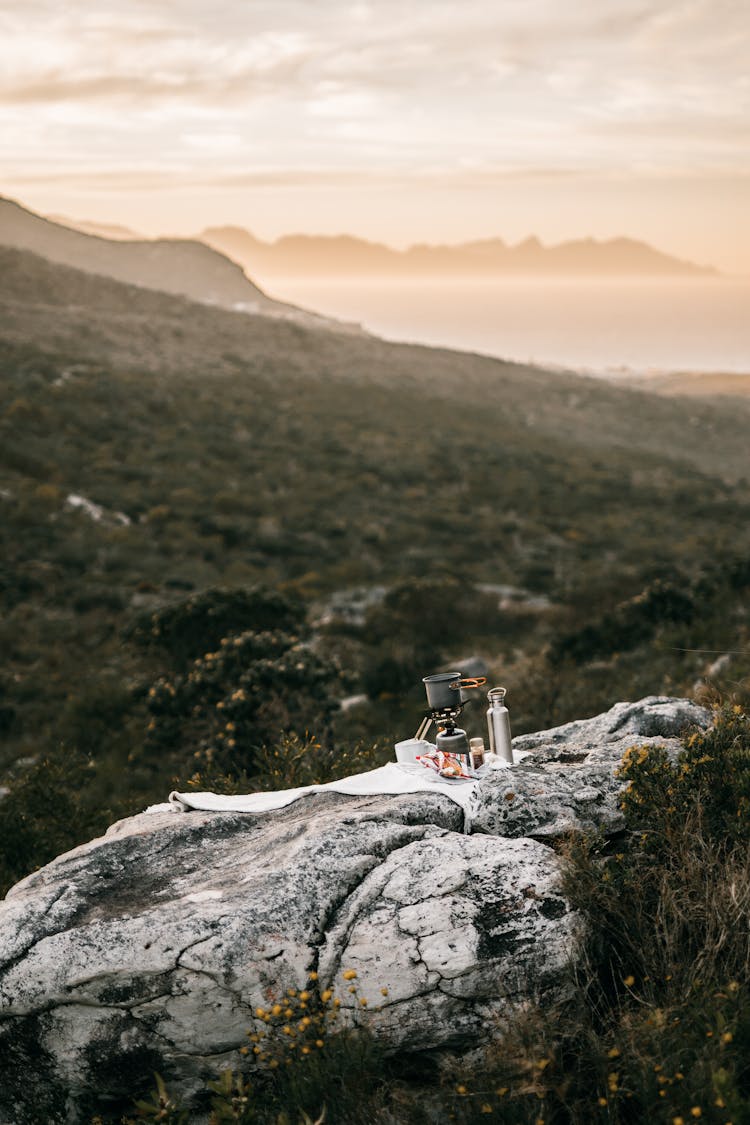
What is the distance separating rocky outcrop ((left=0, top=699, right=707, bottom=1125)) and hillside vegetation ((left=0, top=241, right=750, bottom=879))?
11.6 ft

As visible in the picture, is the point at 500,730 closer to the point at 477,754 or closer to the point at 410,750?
the point at 477,754

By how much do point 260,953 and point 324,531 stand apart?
22.9m

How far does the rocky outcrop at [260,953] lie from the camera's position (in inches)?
169

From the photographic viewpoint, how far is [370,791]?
572 centimetres

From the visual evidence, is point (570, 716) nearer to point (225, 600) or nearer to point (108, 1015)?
point (225, 600)

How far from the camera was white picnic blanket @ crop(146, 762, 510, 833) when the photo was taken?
5.50 m

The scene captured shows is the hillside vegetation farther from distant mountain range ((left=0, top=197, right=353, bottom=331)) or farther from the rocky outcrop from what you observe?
distant mountain range ((left=0, top=197, right=353, bottom=331))

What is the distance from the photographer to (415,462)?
124 ft

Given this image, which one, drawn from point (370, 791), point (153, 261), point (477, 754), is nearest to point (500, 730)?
point (477, 754)

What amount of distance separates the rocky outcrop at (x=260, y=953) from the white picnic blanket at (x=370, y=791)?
0.43 meters

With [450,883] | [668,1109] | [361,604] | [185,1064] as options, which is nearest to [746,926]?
[668,1109]

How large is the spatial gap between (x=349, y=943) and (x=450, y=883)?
1.83ft

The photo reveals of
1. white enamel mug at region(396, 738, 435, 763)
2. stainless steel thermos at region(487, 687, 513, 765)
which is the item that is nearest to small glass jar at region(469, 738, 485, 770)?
stainless steel thermos at region(487, 687, 513, 765)

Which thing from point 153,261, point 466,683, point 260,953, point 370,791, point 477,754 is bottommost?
point 260,953
